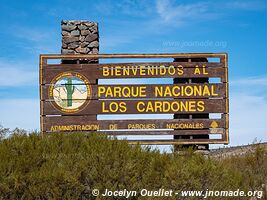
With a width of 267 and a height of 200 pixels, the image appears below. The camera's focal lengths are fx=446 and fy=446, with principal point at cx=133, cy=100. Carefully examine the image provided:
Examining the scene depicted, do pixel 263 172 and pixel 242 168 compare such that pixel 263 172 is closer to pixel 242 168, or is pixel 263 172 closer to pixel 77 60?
pixel 242 168

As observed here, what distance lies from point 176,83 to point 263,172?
277 inches

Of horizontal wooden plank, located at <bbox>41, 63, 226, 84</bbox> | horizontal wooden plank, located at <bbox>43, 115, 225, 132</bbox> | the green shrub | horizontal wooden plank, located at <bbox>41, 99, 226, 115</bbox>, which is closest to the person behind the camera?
the green shrub

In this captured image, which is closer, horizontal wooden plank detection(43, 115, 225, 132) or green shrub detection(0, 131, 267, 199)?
green shrub detection(0, 131, 267, 199)

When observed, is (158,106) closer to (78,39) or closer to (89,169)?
(78,39)

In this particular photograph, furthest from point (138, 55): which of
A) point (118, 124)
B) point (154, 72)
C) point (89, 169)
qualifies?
point (89, 169)

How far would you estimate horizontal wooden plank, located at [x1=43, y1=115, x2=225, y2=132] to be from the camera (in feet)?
52.7

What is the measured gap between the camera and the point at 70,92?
16.7 metres

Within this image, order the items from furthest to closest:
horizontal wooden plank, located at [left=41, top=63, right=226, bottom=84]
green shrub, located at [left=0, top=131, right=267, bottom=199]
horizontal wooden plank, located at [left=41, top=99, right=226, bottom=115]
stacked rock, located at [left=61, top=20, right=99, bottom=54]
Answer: stacked rock, located at [left=61, top=20, right=99, bottom=54] → horizontal wooden plank, located at [left=41, top=63, right=226, bottom=84] → horizontal wooden plank, located at [left=41, top=99, right=226, bottom=115] → green shrub, located at [left=0, top=131, right=267, bottom=199]

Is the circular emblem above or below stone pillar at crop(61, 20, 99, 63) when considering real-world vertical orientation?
below

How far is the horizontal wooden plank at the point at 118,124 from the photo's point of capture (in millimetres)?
16062

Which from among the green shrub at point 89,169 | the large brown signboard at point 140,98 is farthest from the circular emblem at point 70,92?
the green shrub at point 89,169

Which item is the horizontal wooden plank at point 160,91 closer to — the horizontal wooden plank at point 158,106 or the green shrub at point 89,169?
the horizontal wooden plank at point 158,106

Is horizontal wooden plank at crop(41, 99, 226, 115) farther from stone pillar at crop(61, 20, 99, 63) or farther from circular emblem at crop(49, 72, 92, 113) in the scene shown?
stone pillar at crop(61, 20, 99, 63)

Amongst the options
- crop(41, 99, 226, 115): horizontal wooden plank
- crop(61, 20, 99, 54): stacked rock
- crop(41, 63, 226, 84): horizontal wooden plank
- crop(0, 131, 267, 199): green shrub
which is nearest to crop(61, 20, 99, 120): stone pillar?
crop(61, 20, 99, 54): stacked rock
